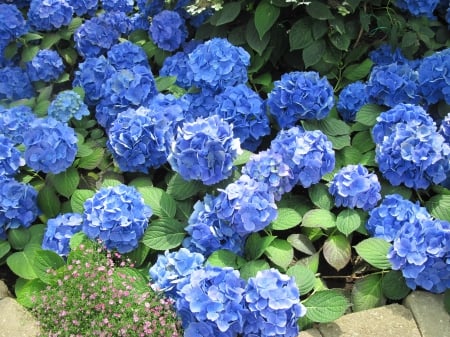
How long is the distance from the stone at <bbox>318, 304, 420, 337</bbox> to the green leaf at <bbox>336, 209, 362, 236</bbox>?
0.31 meters

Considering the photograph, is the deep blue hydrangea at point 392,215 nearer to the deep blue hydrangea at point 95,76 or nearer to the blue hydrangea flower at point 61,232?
the blue hydrangea flower at point 61,232

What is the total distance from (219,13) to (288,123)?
76 centimetres

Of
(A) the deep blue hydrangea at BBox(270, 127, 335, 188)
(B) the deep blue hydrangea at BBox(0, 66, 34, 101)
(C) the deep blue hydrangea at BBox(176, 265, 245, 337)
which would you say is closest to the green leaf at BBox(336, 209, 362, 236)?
(A) the deep blue hydrangea at BBox(270, 127, 335, 188)

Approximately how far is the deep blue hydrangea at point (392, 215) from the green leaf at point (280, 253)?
0.35m

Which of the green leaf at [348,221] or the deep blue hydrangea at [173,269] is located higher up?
the deep blue hydrangea at [173,269]

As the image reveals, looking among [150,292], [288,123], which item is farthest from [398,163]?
[150,292]

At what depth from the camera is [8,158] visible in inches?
113

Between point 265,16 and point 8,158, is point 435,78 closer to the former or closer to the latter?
point 265,16

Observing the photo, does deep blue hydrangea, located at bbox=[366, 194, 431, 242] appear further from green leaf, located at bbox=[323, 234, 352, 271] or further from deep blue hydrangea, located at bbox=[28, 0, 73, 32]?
deep blue hydrangea, located at bbox=[28, 0, 73, 32]

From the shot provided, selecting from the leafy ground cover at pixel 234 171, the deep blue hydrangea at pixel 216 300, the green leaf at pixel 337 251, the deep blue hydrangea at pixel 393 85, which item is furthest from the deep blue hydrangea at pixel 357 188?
the deep blue hydrangea at pixel 216 300

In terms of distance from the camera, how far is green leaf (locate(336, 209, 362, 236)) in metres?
2.69

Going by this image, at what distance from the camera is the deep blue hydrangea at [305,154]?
107 inches

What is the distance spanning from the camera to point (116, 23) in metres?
3.83

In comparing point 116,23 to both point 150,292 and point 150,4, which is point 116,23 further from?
point 150,292
